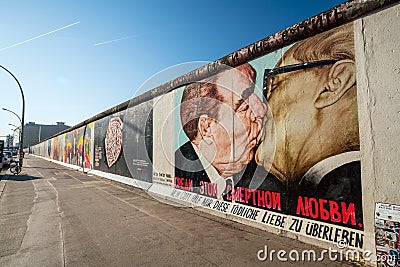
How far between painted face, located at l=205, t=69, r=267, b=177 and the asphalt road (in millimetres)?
1503

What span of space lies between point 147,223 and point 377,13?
5.96 meters

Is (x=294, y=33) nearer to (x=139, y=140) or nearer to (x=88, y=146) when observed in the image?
(x=139, y=140)

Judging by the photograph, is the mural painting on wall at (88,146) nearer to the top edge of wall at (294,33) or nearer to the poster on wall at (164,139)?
the poster on wall at (164,139)

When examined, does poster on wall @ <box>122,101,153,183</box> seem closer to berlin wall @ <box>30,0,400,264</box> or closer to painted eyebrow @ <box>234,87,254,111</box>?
berlin wall @ <box>30,0,400,264</box>

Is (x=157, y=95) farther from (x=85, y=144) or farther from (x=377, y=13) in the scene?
(x=85, y=144)

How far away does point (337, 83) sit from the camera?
412 cm

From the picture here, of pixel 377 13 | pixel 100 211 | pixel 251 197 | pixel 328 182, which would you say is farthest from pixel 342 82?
pixel 100 211

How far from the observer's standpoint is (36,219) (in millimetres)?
6027

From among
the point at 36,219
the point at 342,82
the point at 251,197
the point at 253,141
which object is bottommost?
the point at 36,219

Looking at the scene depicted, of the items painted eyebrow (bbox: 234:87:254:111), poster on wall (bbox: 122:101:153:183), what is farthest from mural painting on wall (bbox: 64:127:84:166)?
painted eyebrow (bbox: 234:87:254:111)

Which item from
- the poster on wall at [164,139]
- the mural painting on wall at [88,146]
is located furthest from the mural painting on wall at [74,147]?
the poster on wall at [164,139]

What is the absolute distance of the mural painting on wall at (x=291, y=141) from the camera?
13.0ft

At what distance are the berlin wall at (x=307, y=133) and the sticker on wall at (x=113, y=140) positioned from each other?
6826mm

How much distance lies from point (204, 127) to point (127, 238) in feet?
12.7
